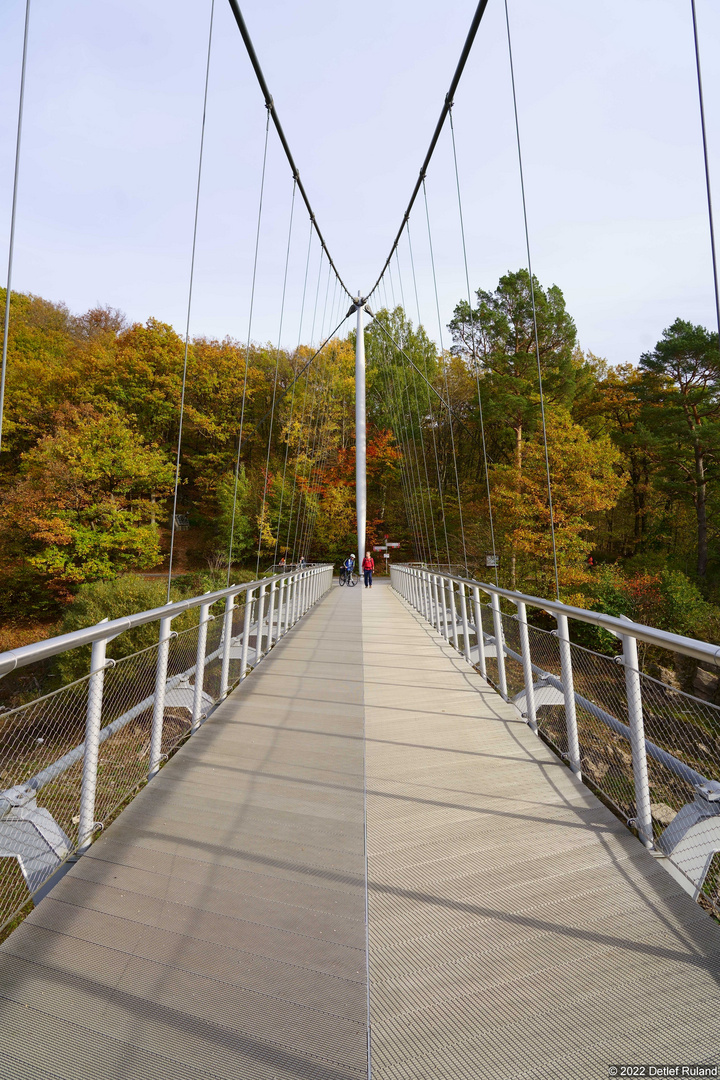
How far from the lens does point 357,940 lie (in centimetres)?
162

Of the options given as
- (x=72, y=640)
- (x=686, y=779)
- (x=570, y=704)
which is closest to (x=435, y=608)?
(x=570, y=704)

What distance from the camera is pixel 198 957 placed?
1.54m

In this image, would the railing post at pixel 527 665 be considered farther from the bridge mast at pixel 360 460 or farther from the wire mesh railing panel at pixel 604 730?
the bridge mast at pixel 360 460

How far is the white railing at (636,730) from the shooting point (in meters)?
1.80

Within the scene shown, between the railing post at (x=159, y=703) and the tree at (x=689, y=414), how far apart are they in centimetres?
2033

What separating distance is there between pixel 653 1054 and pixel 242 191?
92.5ft

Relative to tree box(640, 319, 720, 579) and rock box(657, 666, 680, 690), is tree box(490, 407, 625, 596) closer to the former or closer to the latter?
tree box(640, 319, 720, 579)

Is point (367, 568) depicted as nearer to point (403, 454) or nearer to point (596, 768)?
point (403, 454)

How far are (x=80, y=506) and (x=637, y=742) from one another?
19895 millimetres

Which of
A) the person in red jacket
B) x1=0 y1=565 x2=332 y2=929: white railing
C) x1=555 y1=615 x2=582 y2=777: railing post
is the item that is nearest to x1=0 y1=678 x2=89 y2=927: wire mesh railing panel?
x1=0 y1=565 x2=332 y2=929: white railing

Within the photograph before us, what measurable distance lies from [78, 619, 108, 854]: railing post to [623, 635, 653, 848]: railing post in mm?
1928

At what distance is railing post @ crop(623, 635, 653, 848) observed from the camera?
2.12 m

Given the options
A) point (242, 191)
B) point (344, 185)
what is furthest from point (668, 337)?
point (242, 191)

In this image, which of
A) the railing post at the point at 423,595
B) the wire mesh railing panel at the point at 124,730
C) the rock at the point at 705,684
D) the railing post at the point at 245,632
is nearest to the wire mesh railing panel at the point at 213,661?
the railing post at the point at 245,632
